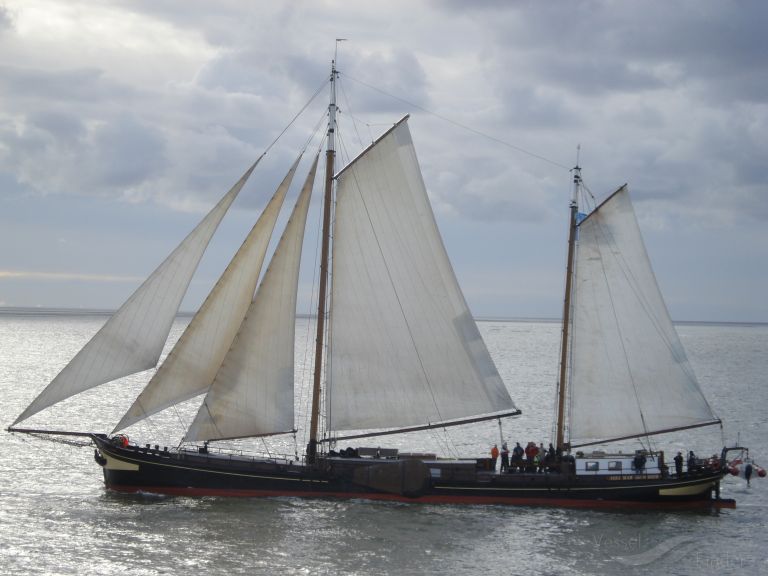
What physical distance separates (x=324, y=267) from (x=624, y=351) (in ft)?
50.7

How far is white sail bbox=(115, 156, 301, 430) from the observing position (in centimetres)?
4322

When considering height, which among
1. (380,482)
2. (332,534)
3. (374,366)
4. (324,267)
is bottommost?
(332,534)

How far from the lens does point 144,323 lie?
4275 centimetres

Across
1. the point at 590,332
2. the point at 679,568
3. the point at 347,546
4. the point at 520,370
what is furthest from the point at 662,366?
the point at 520,370

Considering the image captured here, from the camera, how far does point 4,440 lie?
60.6m

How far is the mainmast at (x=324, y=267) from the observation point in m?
44.5

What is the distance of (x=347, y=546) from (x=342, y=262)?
1375 cm

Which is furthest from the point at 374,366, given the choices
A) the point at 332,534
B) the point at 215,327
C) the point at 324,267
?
the point at 332,534

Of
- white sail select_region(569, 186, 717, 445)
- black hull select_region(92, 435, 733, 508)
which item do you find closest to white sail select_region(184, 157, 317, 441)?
black hull select_region(92, 435, 733, 508)

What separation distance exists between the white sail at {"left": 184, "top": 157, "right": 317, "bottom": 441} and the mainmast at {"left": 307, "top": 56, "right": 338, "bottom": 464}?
3.95 ft

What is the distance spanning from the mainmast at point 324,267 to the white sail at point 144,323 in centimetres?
519

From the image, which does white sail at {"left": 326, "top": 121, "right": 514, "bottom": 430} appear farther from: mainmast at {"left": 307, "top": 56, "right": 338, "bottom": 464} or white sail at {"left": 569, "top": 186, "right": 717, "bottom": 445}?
white sail at {"left": 569, "top": 186, "right": 717, "bottom": 445}

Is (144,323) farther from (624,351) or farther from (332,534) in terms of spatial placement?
(624,351)

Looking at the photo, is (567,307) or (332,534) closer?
(332,534)
